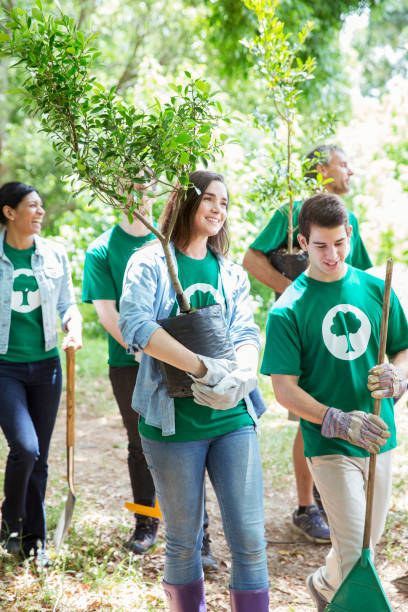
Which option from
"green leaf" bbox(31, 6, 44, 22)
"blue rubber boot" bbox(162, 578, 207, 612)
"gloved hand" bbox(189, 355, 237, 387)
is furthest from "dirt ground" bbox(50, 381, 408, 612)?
"green leaf" bbox(31, 6, 44, 22)

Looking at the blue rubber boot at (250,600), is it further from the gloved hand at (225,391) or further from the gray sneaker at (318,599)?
the gloved hand at (225,391)

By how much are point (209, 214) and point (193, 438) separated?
90 centimetres

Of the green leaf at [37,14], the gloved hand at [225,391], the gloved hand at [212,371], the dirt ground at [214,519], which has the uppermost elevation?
the green leaf at [37,14]

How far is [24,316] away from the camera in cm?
362

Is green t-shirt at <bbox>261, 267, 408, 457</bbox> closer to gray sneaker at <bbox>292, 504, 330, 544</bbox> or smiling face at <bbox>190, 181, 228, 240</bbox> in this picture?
smiling face at <bbox>190, 181, 228, 240</bbox>

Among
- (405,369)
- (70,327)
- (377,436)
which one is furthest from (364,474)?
(70,327)

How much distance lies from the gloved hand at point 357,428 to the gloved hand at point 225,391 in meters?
0.35

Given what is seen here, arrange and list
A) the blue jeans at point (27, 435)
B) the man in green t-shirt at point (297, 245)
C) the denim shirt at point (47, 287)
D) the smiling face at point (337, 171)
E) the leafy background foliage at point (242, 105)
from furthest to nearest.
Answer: the leafy background foliage at point (242, 105) < the smiling face at point (337, 171) < the man in green t-shirt at point (297, 245) < the denim shirt at point (47, 287) < the blue jeans at point (27, 435)

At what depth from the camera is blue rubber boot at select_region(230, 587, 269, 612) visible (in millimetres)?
2416

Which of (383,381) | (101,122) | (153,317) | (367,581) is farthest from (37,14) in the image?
(367,581)

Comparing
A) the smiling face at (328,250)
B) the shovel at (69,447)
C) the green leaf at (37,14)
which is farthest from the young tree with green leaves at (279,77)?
the green leaf at (37,14)

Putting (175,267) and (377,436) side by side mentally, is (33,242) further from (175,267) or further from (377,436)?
(377,436)

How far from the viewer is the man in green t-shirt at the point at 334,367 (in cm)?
258

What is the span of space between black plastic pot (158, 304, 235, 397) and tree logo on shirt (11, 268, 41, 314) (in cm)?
144
